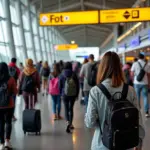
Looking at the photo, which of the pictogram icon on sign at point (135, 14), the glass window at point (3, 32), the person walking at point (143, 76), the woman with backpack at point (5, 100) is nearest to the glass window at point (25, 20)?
the glass window at point (3, 32)

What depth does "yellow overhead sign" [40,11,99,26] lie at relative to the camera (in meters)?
11.1

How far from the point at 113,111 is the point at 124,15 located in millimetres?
9071

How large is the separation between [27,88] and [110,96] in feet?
15.2

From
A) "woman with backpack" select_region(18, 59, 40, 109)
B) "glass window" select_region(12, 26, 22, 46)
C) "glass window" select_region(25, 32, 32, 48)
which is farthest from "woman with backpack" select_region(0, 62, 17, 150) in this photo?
"glass window" select_region(25, 32, 32, 48)

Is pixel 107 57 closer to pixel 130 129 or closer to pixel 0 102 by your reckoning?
pixel 130 129

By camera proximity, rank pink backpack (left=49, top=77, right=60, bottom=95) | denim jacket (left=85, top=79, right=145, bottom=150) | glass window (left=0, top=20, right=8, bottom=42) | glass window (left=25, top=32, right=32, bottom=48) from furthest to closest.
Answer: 1. glass window (left=25, top=32, right=32, bottom=48)
2. glass window (left=0, top=20, right=8, bottom=42)
3. pink backpack (left=49, top=77, right=60, bottom=95)
4. denim jacket (left=85, top=79, right=145, bottom=150)

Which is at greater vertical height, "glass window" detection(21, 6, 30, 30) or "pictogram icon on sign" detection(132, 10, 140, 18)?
"glass window" detection(21, 6, 30, 30)

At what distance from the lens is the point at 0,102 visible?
184 inches

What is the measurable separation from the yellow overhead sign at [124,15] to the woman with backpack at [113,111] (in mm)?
8561

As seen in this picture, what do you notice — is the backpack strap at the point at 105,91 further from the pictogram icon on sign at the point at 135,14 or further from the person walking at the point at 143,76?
the pictogram icon on sign at the point at 135,14

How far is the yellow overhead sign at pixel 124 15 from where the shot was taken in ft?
34.5

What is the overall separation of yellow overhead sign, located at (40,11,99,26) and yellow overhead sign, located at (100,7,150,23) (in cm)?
34

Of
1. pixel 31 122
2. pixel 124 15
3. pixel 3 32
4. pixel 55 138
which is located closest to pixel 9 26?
pixel 3 32

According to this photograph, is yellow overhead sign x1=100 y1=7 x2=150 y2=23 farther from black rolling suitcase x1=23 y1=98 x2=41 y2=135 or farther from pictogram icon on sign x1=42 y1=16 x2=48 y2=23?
black rolling suitcase x1=23 y1=98 x2=41 y2=135
